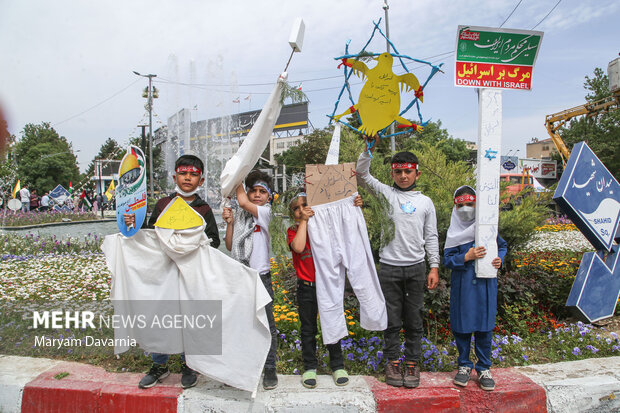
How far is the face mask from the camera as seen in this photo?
3229 millimetres

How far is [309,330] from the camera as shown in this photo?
305 cm

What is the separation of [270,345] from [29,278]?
16.8 feet

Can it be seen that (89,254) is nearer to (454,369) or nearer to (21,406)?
(21,406)

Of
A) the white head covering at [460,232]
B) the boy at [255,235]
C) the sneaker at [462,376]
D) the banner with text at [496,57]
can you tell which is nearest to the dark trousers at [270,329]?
the boy at [255,235]

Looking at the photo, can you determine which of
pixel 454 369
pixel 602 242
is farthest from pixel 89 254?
pixel 602 242

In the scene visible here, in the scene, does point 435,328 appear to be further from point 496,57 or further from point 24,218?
point 24,218

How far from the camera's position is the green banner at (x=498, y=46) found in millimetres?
3143

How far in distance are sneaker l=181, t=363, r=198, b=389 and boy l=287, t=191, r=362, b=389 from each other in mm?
834

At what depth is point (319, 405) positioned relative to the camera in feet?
9.10

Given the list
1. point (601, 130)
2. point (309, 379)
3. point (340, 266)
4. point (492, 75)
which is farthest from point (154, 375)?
point (601, 130)

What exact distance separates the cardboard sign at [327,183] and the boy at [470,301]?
982 millimetres

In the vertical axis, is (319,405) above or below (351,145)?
below

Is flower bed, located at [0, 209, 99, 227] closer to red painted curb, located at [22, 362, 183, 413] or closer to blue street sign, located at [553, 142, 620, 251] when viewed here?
red painted curb, located at [22, 362, 183, 413]

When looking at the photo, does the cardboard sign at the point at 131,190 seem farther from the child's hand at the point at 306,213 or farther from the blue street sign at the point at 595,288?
the blue street sign at the point at 595,288
